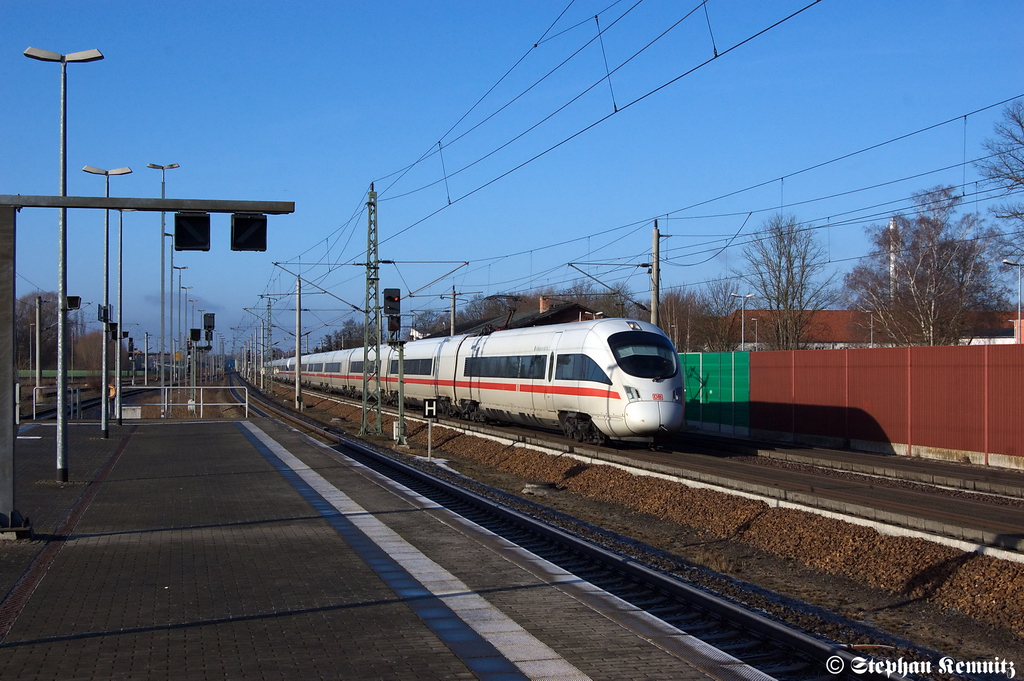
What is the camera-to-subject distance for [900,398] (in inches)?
891

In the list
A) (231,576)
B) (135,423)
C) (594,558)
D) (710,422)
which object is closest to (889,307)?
(710,422)

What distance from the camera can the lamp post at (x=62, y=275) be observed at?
16453mm

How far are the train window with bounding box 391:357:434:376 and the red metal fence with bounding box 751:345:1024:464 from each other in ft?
49.9

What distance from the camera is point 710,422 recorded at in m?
31.0

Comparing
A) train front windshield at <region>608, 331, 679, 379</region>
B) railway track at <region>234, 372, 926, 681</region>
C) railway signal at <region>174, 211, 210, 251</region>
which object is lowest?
railway track at <region>234, 372, 926, 681</region>

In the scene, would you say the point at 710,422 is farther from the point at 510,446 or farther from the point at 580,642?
the point at 580,642

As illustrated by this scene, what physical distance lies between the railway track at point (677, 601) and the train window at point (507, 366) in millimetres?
11028

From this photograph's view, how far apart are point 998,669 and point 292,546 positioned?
739cm

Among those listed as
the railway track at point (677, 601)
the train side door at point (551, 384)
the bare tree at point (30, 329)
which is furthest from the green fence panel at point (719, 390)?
the bare tree at point (30, 329)

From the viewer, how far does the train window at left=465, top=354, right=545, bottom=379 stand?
85.0ft

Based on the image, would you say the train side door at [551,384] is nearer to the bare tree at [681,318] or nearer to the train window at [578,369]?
the train window at [578,369]

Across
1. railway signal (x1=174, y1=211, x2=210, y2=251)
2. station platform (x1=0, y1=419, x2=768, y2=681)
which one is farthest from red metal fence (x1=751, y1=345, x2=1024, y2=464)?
railway signal (x1=174, y1=211, x2=210, y2=251)

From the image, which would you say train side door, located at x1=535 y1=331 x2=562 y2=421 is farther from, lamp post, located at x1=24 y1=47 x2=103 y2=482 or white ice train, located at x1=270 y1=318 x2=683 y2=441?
lamp post, located at x1=24 y1=47 x2=103 y2=482

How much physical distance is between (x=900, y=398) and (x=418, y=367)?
23186 mm
